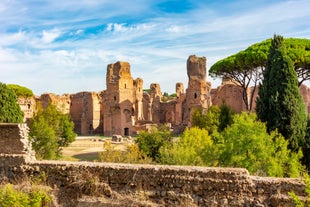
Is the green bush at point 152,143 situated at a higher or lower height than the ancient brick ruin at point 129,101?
lower

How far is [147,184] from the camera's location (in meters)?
8.64

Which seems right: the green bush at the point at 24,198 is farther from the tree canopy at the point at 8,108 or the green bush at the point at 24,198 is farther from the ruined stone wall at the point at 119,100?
the ruined stone wall at the point at 119,100

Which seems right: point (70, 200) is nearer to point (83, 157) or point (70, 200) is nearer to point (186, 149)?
point (186, 149)

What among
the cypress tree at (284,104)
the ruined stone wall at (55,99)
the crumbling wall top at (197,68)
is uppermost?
the crumbling wall top at (197,68)

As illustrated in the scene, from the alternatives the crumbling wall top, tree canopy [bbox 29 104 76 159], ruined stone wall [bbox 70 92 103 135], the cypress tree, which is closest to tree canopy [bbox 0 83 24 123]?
tree canopy [bbox 29 104 76 159]

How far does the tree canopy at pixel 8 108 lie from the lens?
83.7 feet

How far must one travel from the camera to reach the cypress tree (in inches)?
660

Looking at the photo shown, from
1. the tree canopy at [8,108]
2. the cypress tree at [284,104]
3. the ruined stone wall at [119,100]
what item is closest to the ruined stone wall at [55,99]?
the ruined stone wall at [119,100]

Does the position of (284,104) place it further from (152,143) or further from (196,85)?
(196,85)

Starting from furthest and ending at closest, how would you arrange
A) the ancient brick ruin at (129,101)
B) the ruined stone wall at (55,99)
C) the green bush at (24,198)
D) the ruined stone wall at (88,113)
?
the ruined stone wall at (88,113) → the ruined stone wall at (55,99) → the ancient brick ruin at (129,101) → the green bush at (24,198)

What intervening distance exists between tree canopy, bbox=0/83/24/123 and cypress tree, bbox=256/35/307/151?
62.4 ft

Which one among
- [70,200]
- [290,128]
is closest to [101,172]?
[70,200]

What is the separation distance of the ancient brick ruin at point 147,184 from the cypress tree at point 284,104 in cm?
962

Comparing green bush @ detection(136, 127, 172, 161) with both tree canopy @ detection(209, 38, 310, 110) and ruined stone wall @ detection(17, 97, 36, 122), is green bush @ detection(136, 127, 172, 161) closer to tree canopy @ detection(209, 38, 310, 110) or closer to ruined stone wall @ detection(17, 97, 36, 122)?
tree canopy @ detection(209, 38, 310, 110)
